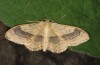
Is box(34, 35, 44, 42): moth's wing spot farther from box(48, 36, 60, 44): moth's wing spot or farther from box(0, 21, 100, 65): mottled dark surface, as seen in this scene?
box(0, 21, 100, 65): mottled dark surface

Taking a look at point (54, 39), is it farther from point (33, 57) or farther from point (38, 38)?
point (33, 57)

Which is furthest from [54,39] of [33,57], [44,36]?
[33,57]

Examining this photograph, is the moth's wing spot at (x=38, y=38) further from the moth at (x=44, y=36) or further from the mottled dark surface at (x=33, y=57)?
the mottled dark surface at (x=33, y=57)

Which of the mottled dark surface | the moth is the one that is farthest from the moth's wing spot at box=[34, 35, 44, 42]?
the mottled dark surface

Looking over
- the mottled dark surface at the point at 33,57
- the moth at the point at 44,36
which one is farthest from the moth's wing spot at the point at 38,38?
the mottled dark surface at the point at 33,57

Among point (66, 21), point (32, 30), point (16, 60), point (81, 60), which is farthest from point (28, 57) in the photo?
point (66, 21)
